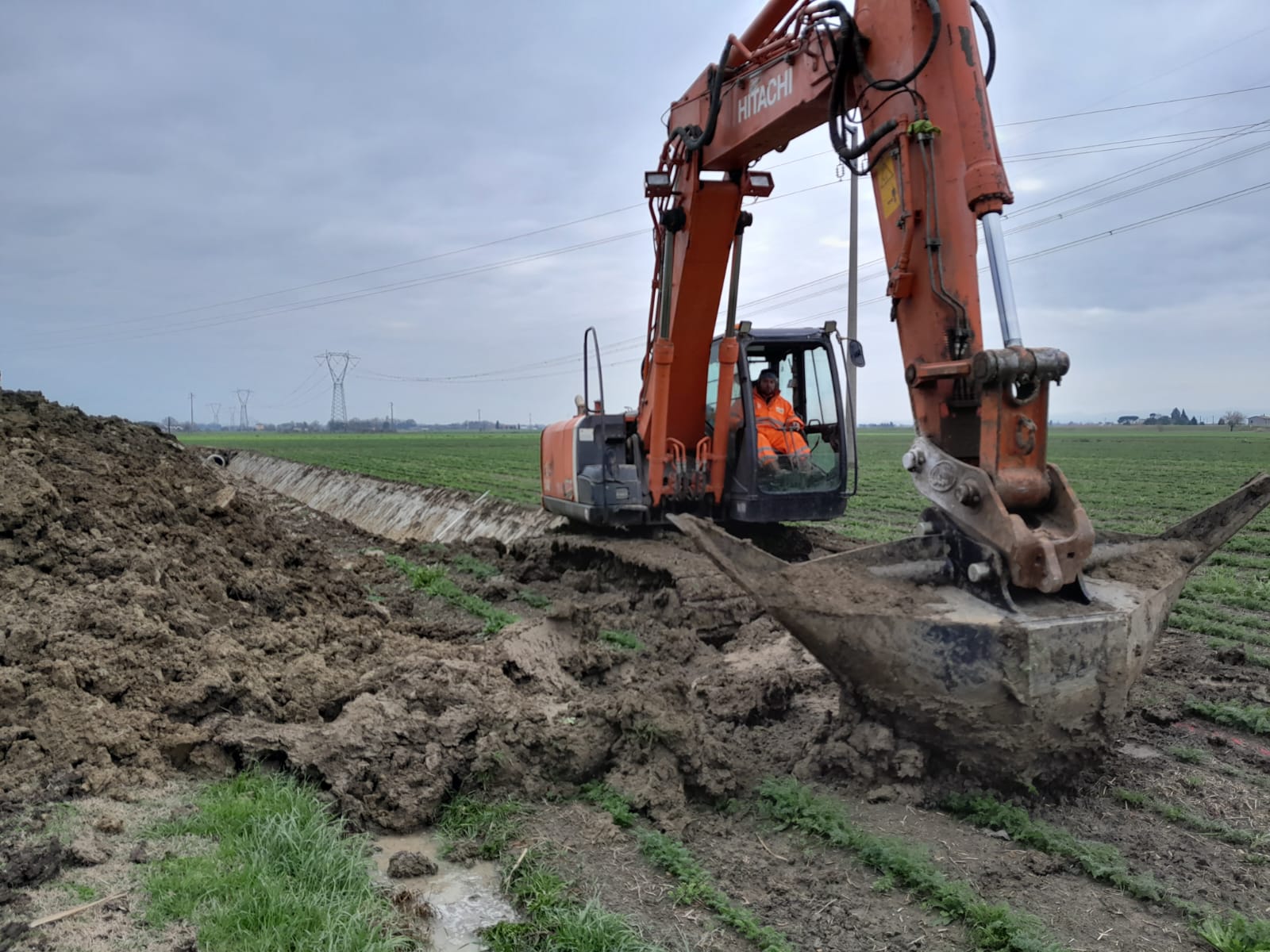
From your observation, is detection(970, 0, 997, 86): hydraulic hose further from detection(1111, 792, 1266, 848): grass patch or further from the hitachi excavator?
detection(1111, 792, 1266, 848): grass patch

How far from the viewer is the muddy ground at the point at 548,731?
11.1ft

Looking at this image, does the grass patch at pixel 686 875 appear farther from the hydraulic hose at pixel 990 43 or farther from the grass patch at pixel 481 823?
the hydraulic hose at pixel 990 43

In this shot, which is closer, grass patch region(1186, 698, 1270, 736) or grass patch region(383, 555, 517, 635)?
grass patch region(1186, 698, 1270, 736)

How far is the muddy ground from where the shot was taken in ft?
11.1

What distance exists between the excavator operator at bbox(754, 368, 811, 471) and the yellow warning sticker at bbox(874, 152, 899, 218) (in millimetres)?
3532

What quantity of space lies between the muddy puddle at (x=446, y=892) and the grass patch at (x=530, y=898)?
0.06 m

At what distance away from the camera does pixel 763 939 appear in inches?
122

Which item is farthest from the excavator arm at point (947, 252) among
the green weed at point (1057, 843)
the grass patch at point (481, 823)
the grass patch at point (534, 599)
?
the grass patch at point (534, 599)

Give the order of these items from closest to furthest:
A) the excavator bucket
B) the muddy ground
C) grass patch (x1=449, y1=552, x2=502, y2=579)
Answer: the muddy ground, the excavator bucket, grass patch (x1=449, y1=552, x2=502, y2=579)

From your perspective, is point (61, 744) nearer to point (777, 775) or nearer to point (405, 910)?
point (405, 910)

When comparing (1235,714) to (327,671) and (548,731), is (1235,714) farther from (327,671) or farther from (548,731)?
(327,671)

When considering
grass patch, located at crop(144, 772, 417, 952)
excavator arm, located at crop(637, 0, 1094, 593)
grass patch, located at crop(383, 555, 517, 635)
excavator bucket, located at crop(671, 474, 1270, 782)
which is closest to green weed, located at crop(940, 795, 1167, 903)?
excavator bucket, located at crop(671, 474, 1270, 782)

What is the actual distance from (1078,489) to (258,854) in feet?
68.0

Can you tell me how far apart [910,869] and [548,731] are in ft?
5.79
